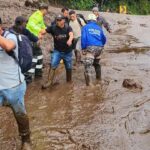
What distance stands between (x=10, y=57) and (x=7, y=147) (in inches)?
62.4

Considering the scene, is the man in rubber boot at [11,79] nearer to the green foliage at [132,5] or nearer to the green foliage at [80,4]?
the green foliage at [80,4]

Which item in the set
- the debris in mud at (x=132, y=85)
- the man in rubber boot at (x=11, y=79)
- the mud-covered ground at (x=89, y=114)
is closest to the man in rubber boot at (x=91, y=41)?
the mud-covered ground at (x=89, y=114)

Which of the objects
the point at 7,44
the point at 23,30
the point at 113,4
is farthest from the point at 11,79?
the point at 113,4

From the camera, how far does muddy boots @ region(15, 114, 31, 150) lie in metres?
6.16

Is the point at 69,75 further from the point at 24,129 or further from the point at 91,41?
the point at 24,129

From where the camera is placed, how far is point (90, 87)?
33.1 ft

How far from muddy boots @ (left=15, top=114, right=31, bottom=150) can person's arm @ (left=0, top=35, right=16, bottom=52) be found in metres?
1.13

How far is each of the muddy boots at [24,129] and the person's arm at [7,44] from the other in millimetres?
1126

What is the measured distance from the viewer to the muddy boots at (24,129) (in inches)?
242

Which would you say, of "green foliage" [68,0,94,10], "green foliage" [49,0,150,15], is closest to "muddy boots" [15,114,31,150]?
"green foliage" [49,0,150,15]

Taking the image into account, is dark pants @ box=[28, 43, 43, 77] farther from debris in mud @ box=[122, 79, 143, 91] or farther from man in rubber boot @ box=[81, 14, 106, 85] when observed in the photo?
debris in mud @ box=[122, 79, 143, 91]

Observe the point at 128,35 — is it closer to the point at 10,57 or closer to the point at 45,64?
the point at 45,64

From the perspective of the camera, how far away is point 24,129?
626 centimetres

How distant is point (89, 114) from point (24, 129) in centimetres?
216
